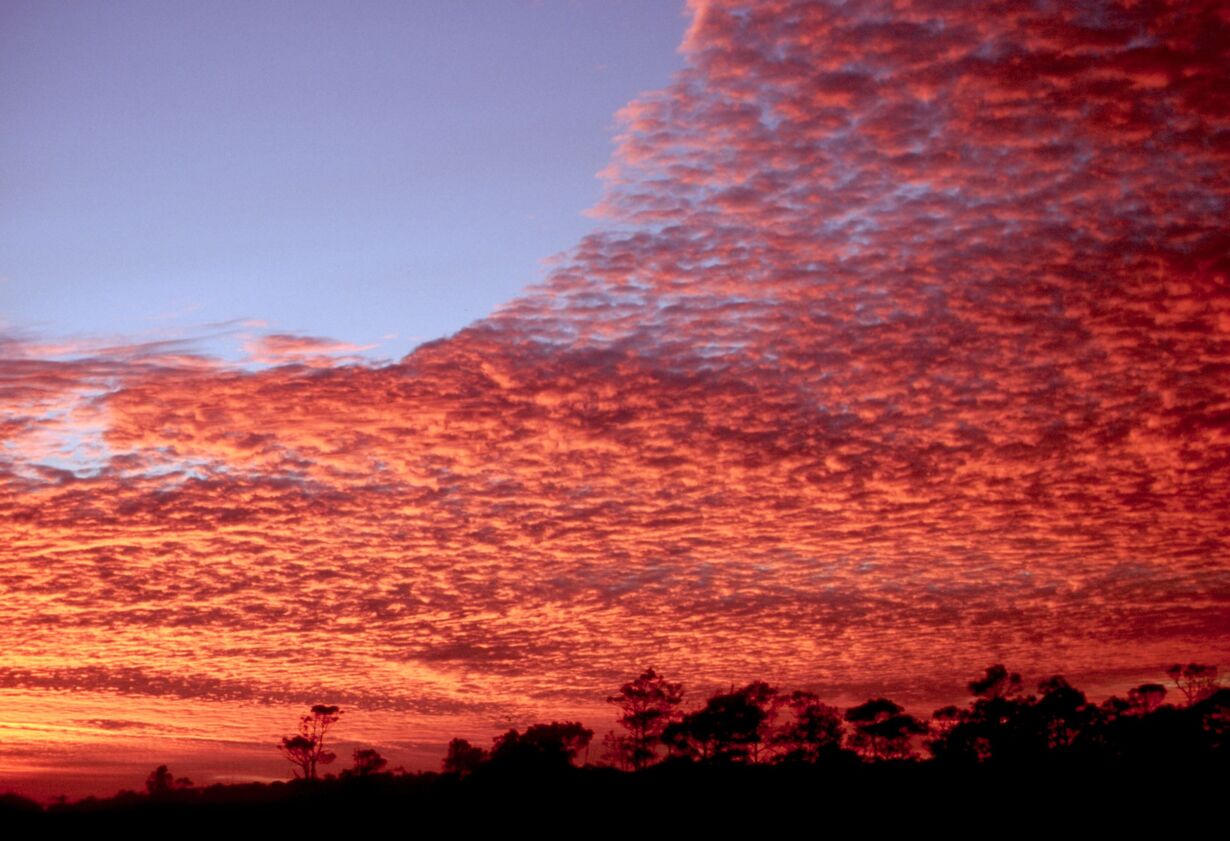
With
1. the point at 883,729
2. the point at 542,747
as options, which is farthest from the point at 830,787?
the point at 883,729

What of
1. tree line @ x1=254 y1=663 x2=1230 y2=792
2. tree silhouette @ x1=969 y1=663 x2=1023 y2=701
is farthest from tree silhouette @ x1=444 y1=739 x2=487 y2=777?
tree silhouette @ x1=969 y1=663 x2=1023 y2=701

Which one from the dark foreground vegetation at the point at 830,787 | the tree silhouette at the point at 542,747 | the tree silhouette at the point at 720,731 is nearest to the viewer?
the dark foreground vegetation at the point at 830,787

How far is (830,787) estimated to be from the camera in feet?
221

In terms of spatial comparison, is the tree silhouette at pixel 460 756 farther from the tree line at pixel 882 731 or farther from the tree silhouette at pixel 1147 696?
the tree silhouette at pixel 1147 696

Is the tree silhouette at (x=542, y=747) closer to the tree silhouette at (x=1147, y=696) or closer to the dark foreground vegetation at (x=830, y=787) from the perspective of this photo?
the dark foreground vegetation at (x=830, y=787)

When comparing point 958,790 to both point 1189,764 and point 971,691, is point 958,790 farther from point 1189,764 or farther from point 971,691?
point 971,691

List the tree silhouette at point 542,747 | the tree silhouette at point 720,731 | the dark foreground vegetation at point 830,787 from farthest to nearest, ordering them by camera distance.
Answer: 1. the tree silhouette at point 720,731
2. the tree silhouette at point 542,747
3. the dark foreground vegetation at point 830,787

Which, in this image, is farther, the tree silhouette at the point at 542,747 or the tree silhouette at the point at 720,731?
the tree silhouette at the point at 720,731

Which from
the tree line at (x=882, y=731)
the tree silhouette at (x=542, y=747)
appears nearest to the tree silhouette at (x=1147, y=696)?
the tree line at (x=882, y=731)

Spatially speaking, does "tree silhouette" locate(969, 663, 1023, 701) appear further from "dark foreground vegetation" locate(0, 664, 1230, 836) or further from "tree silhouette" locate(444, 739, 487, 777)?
"tree silhouette" locate(444, 739, 487, 777)

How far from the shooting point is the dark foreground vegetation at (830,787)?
186 feet

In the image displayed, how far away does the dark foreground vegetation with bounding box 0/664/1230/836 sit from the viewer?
186 feet

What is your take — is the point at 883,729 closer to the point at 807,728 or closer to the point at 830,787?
the point at 807,728

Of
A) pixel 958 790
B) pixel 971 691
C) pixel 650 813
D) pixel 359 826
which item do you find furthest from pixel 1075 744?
pixel 359 826
